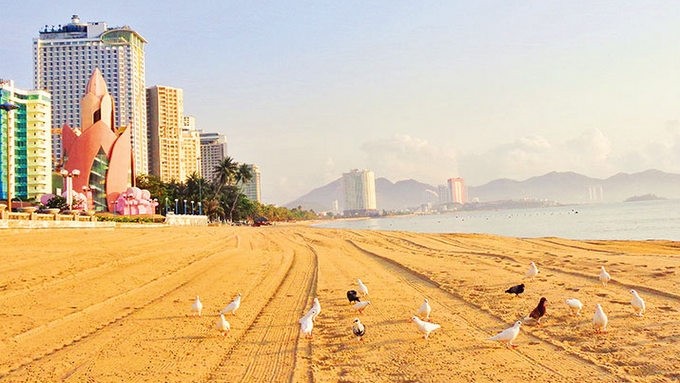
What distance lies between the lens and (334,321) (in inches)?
412

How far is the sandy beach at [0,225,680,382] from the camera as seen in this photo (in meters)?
7.34

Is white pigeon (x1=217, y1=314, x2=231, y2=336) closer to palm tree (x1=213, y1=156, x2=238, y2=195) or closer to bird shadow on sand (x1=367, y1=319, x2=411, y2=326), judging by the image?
bird shadow on sand (x1=367, y1=319, x2=411, y2=326)

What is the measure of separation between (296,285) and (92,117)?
82201mm

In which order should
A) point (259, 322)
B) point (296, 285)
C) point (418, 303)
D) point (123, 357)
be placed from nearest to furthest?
point (123, 357)
point (259, 322)
point (418, 303)
point (296, 285)

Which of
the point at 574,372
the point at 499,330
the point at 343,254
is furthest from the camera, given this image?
the point at 343,254

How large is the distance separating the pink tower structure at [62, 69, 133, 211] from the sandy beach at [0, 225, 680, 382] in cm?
7110

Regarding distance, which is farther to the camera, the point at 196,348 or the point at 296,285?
the point at 296,285

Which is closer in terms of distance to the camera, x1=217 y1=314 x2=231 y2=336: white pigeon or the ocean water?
x1=217 y1=314 x2=231 y2=336: white pigeon

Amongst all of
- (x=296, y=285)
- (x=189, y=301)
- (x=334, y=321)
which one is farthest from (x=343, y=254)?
(x=334, y=321)

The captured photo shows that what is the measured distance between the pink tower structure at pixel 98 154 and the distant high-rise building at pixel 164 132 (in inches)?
3414

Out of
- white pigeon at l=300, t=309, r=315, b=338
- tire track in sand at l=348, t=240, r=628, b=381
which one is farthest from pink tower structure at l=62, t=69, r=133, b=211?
white pigeon at l=300, t=309, r=315, b=338

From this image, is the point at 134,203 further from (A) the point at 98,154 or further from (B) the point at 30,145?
(B) the point at 30,145

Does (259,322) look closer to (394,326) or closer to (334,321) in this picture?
(334,321)

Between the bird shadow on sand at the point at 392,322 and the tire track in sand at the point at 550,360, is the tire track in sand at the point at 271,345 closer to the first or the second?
the bird shadow on sand at the point at 392,322
